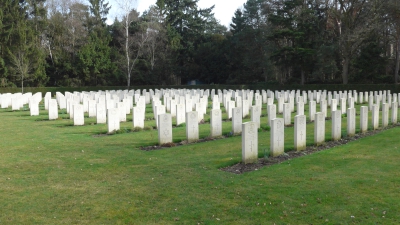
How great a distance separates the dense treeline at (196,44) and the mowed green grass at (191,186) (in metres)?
30.5

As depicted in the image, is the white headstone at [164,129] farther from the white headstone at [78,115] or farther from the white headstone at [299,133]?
the white headstone at [78,115]

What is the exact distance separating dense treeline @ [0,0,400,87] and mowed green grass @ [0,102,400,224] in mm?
30516

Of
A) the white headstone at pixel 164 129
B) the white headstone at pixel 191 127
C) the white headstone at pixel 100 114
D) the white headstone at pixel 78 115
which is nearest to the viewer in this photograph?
the white headstone at pixel 164 129

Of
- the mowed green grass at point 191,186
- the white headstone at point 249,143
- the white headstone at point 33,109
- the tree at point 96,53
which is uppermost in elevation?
the tree at point 96,53

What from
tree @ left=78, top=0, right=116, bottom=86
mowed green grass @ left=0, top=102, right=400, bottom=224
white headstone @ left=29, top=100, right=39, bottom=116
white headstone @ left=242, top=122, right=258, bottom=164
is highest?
tree @ left=78, top=0, right=116, bottom=86

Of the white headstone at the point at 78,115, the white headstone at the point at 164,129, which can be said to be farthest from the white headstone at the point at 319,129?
the white headstone at the point at 78,115

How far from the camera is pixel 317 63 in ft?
135

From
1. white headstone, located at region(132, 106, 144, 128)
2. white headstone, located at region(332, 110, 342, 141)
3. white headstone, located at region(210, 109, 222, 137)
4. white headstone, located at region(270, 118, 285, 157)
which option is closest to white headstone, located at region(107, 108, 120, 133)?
white headstone, located at region(132, 106, 144, 128)

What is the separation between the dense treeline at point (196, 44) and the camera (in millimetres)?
39219

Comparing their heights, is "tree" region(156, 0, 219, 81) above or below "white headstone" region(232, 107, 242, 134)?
above

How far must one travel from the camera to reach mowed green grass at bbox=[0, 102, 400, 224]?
5.19 metres

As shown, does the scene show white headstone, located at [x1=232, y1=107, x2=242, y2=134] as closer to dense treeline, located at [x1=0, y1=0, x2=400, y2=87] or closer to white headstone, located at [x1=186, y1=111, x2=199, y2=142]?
white headstone, located at [x1=186, y1=111, x2=199, y2=142]

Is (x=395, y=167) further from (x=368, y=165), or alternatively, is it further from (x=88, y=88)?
(x=88, y=88)

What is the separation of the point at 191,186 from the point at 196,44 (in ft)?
168
